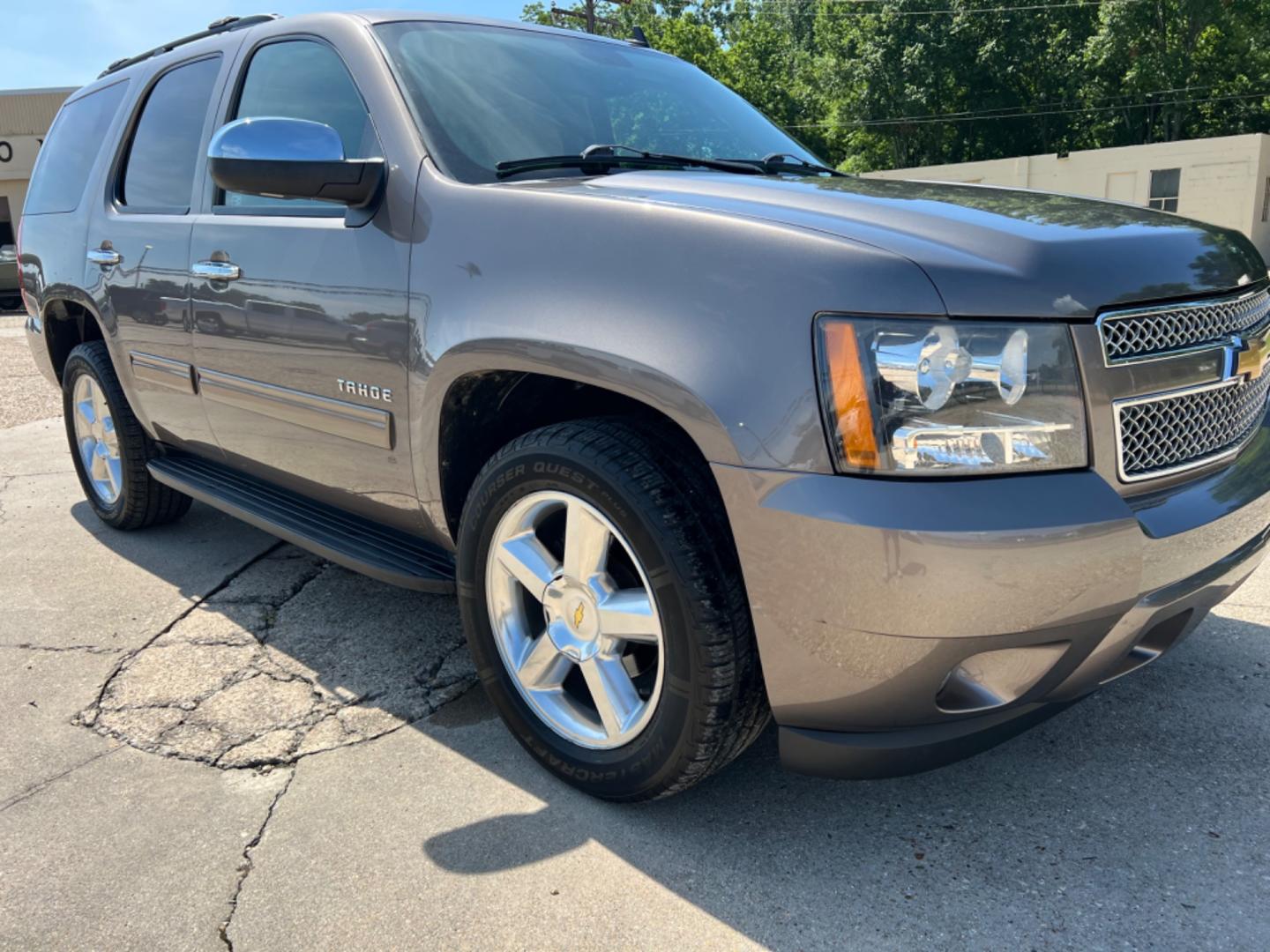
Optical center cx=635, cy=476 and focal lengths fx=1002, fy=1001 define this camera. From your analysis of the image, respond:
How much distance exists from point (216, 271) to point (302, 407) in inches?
23.6

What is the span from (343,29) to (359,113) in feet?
0.96

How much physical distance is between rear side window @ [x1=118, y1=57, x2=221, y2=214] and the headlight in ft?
8.66

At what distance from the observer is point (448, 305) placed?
2.32 metres

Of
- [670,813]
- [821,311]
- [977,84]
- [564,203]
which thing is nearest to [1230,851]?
[670,813]

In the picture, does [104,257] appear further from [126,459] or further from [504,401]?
[504,401]

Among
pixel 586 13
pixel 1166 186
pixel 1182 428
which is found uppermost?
pixel 586 13

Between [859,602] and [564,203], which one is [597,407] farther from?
[859,602]

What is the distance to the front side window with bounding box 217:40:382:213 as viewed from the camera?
2.77 m

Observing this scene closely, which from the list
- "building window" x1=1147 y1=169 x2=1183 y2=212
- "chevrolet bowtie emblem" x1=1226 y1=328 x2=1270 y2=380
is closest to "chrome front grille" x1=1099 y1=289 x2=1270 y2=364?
"chevrolet bowtie emblem" x1=1226 y1=328 x2=1270 y2=380

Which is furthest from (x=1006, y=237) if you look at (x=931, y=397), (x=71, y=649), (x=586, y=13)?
(x=586, y=13)

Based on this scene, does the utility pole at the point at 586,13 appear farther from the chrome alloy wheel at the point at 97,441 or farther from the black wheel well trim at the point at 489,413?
the black wheel well trim at the point at 489,413

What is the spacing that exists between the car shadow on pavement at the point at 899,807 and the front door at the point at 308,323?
22.7 inches

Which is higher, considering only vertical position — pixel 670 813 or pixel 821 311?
pixel 821 311

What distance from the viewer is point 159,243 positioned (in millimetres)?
3443
